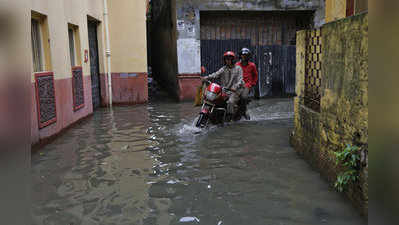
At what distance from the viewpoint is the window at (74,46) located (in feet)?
29.6

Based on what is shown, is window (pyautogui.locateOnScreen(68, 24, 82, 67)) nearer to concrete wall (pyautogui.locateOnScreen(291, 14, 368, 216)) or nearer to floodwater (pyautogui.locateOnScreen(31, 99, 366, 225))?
floodwater (pyautogui.locateOnScreen(31, 99, 366, 225))

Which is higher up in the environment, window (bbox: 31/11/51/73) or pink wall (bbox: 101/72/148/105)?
window (bbox: 31/11/51/73)

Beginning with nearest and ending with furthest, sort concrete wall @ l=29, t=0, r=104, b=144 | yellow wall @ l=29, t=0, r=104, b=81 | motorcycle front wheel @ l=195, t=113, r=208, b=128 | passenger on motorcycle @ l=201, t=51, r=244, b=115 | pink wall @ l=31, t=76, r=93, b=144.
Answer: pink wall @ l=31, t=76, r=93, b=144
concrete wall @ l=29, t=0, r=104, b=144
yellow wall @ l=29, t=0, r=104, b=81
motorcycle front wheel @ l=195, t=113, r=208, b=128
passenger on motorcycle @ l=201, t=51, r=244, b=115

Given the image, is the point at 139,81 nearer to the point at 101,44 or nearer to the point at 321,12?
the point at 101,44

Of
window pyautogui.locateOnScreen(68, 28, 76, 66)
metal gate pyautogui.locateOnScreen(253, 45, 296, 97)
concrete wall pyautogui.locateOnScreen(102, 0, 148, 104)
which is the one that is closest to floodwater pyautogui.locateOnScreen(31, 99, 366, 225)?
window pyautogui.locateOnScreen(68, 28, 76, 66)

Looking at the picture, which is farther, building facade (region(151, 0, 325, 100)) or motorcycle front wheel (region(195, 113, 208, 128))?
building facade (region(151, 0, 325, 100))

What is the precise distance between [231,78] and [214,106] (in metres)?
0.77

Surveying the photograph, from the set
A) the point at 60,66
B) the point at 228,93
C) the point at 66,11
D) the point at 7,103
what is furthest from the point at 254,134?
the point at 7,103

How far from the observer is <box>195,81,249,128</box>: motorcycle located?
24.6 ft

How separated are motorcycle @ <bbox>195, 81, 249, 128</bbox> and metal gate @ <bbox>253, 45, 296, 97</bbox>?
506cm

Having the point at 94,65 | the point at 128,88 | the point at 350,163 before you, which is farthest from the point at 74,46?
the point at 350,163

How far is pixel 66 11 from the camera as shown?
8.10 meters

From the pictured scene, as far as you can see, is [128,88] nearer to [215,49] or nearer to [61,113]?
[215,49]

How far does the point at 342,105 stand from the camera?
149 inches
